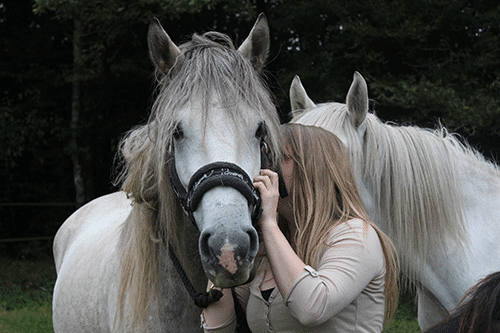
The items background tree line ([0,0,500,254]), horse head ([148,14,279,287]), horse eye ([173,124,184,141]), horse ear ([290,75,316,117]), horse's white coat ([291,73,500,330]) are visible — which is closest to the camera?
horse head ([148,14,279,287])

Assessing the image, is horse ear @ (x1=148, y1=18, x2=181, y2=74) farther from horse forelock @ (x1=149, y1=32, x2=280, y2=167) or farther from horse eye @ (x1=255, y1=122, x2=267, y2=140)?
horse eye @ (x1=255, y1=122, x2=267, y2=140)

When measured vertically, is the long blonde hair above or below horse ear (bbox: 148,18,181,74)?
below

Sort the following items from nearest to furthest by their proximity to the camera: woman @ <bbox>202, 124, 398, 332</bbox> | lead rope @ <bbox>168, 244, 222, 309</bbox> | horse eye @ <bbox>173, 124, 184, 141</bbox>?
woman @ <bbox>202, 124, 398, 332</bbox> → horse eye @ <bbox>173, 124, 184, 141</bbox> → lead rope @ <bbox>168, 244, 222, 309</bbox>

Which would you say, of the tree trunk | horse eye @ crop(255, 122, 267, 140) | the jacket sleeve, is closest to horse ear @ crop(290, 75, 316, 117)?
horse eye @ crop(255, 122, 267, 140)

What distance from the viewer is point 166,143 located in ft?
5.70

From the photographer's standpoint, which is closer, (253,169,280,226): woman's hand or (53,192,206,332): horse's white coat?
(253,169,280,226): woman's hand

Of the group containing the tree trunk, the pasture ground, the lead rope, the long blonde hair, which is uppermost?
the long blonde hair

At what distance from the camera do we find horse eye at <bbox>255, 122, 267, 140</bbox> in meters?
1.77

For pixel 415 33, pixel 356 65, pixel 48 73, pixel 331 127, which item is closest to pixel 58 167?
pixel 48 73

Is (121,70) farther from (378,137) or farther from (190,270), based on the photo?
(190,270)

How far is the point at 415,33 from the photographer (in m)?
7.61

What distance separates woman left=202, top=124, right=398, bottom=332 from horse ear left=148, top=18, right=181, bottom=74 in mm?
512

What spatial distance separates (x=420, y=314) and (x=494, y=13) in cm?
584

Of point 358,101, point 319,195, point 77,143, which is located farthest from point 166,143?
point 77,143
